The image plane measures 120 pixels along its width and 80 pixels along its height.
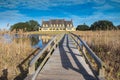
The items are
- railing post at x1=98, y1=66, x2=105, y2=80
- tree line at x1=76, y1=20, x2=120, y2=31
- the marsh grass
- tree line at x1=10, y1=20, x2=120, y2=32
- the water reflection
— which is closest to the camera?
railing post at x1=98, y1=66, x2=105, y2=80

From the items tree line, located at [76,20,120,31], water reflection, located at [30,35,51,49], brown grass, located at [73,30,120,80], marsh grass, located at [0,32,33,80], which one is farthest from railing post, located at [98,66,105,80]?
water reflection, located at [30,35,51,49]

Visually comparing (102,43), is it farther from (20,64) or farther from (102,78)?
(102,78)

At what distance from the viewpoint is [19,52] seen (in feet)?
→ 30.4

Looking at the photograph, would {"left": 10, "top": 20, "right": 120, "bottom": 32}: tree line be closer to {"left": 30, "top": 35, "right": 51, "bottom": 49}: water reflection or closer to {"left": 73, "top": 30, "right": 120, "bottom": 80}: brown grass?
{"left": 73, "top": 30, "right": 120, "bottom": 80}: brown grass

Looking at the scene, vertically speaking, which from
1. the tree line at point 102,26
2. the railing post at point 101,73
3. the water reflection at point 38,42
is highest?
the tree line at point 102,26

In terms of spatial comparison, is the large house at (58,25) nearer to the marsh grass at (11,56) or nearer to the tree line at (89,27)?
the tree line at (89,27)

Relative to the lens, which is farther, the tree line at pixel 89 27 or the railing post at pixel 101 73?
the tree line at pixel 89 27

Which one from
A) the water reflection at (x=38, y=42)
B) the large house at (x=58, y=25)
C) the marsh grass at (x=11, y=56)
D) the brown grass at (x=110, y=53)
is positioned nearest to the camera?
the brown grass at (x=110, y=53)

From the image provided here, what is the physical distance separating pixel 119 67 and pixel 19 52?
16.6 ft

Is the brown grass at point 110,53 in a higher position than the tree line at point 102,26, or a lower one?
lower

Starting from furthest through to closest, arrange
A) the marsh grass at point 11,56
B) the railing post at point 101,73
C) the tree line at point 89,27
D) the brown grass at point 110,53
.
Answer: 1. the tree line at point 89,27
2. the marsh grass at point 11,56
3. the brown grass at point 110,53
4. the railing post at point 101,73

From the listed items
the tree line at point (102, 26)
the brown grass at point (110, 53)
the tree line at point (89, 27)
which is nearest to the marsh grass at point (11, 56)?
the tree line at point (89, 27)

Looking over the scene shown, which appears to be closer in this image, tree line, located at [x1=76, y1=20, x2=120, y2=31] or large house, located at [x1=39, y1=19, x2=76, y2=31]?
tree line, located at [x1=76, y1=20, x2=120, y2=31]

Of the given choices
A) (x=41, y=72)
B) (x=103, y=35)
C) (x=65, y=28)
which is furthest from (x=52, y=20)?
(x=41, y=72)
